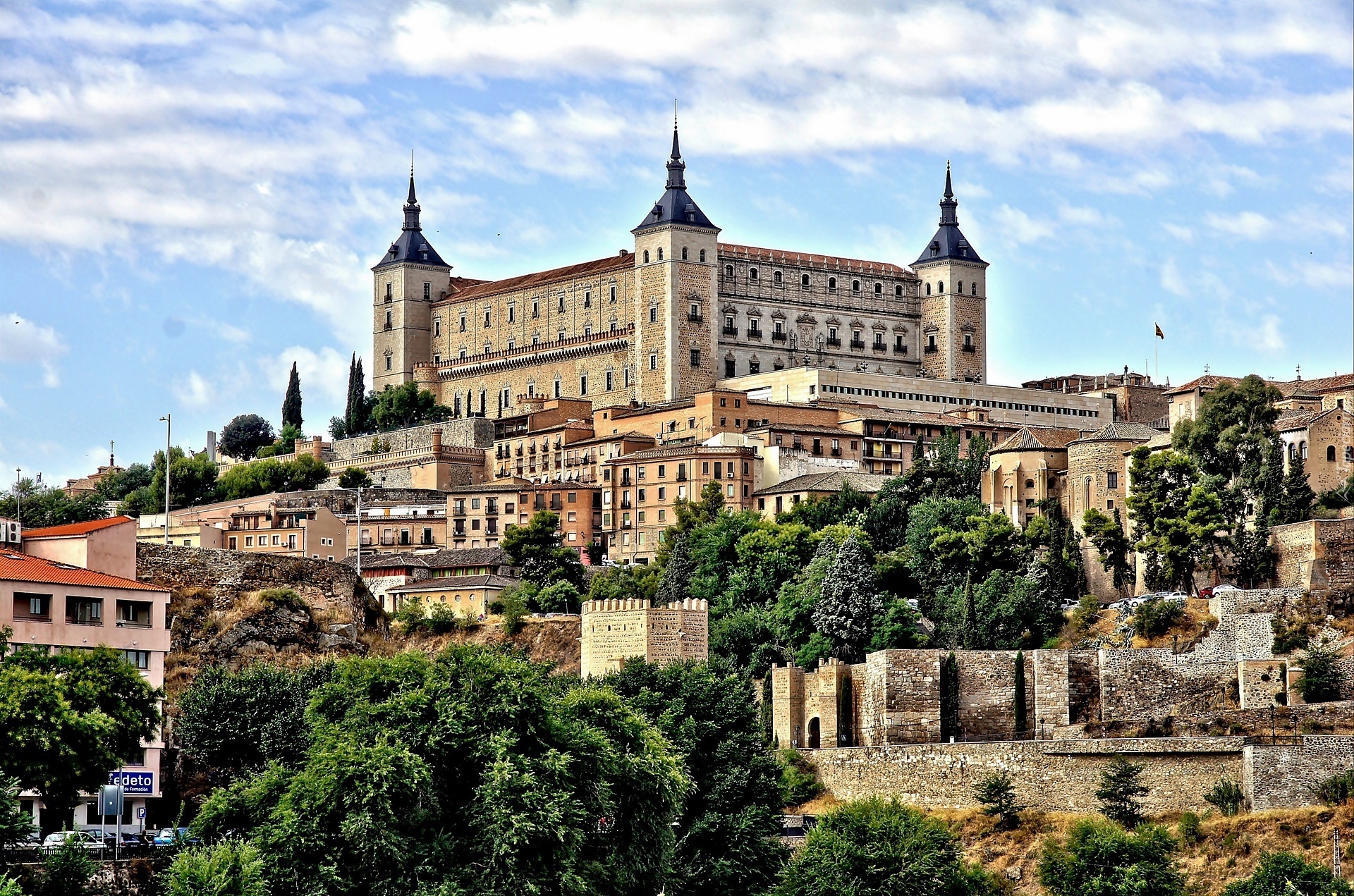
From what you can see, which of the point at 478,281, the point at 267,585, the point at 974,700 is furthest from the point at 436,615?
the point at 478,281

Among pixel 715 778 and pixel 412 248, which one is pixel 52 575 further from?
pixel 412 248

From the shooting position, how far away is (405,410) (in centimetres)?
13800

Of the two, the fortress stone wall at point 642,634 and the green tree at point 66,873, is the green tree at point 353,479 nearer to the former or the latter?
the fortress stone wall at point 642,634

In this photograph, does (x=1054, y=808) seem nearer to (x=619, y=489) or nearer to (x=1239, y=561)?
(x=1239, y=561)

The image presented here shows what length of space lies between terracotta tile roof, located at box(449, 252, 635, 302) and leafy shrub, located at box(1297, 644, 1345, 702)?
7135cm

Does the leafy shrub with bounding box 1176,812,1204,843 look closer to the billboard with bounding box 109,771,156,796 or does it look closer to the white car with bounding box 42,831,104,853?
the billboard with bounding box 109,771,156,796

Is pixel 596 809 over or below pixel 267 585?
below

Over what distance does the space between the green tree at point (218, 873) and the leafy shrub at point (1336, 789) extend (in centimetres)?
2726

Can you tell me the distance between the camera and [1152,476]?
270ft

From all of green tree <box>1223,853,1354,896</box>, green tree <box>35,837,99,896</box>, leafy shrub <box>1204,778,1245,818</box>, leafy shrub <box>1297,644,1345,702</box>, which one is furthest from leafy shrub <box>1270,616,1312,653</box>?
green tree <box>35,837,99,896</box>

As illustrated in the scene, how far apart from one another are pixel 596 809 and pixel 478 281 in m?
105

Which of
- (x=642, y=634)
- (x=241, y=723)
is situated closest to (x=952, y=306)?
(x=642, y=634)

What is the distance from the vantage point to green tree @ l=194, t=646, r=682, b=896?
151 feet

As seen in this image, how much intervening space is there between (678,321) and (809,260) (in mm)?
11418
